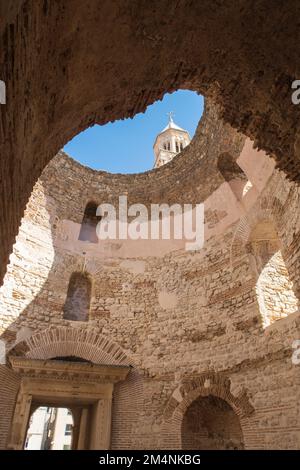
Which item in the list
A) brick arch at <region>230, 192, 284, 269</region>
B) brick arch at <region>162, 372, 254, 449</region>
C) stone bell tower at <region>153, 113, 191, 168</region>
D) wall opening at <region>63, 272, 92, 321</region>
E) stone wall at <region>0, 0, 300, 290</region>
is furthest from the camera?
stone bell tower at <region>153, 113, 191, 168</region>

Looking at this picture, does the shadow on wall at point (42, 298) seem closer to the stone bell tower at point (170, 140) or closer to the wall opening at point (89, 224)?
the wall opening at point (89, 224)

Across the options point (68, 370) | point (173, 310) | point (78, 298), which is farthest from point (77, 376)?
point (173, 310)

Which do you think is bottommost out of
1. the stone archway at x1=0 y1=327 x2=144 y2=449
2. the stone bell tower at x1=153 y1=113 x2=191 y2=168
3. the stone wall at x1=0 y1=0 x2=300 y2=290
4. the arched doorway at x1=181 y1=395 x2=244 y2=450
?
the arched doorway at x1=181 y1=395 x2=244 y2=450

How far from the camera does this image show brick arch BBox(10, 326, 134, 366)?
7.10 metres

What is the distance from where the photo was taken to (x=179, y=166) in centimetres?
1045

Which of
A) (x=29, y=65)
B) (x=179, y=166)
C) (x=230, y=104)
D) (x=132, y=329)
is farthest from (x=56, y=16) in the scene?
(x=179, y=166)

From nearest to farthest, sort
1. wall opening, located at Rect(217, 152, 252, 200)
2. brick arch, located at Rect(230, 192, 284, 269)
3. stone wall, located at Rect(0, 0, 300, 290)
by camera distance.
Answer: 1. stone wall, located at Rect(0, 0, 300, 290)
2. brick arch, located at Rect(230, 192, 284, 269)
3. wall opening, located at Rect(217, 152, 252, 200)

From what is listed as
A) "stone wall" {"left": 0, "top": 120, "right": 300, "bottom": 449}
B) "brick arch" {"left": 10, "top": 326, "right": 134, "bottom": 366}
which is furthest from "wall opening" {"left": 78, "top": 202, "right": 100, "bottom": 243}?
"brick arch" {"left": 10, "top": 326, "right": 134, "bottom": 366}

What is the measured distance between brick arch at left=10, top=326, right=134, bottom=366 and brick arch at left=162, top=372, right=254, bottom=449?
53.0 inches

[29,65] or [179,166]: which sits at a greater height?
[179,166]

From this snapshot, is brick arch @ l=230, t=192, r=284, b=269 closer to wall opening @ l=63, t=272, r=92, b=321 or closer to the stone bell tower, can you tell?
wall opening @ l=63, t=272, r=92, b=321
